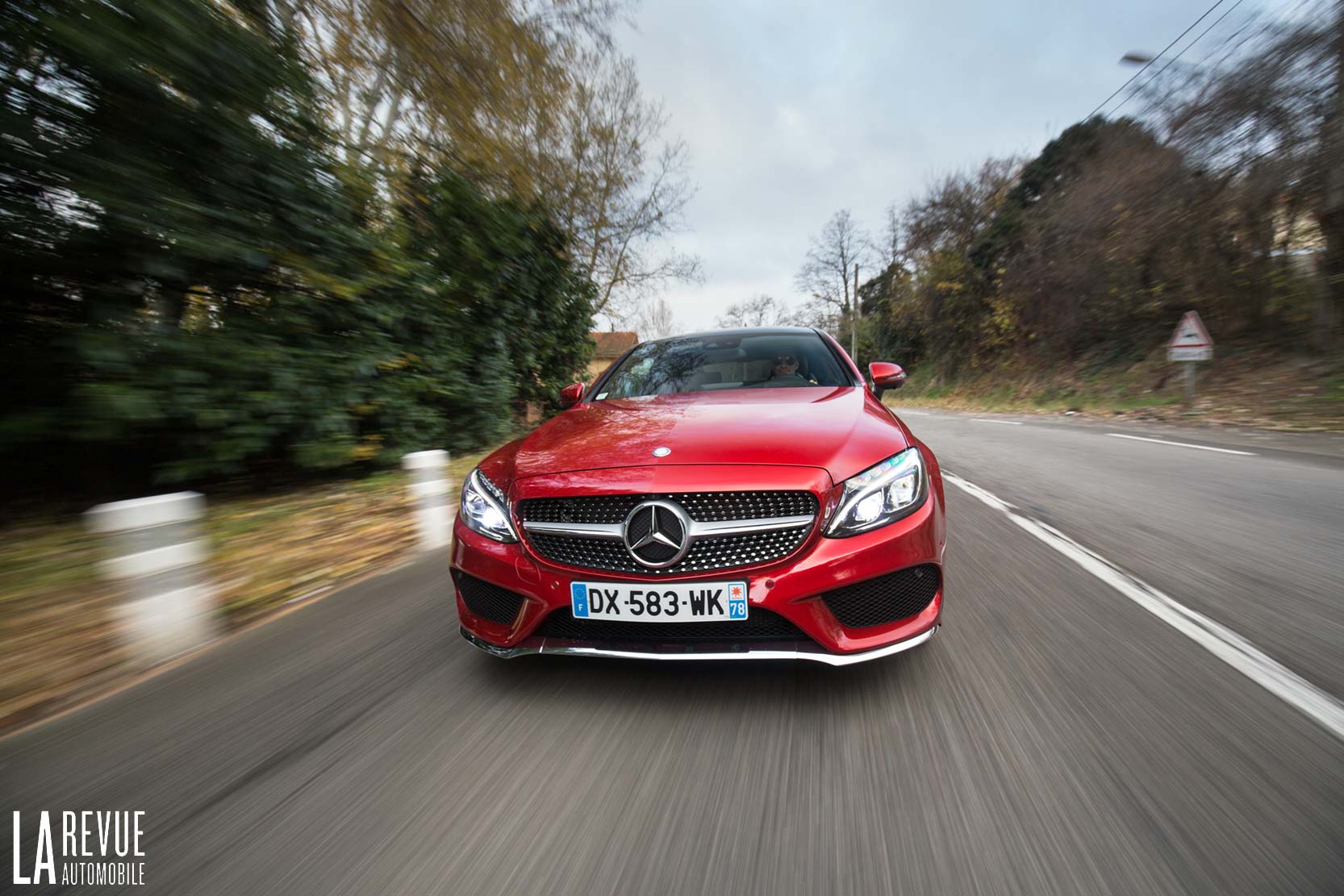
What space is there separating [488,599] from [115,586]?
6.06 ft

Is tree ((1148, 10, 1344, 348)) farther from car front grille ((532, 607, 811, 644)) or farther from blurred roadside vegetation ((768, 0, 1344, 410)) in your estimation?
car front grille ((532, 607, 811, 644))

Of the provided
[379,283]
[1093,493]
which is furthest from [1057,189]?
[379,283]

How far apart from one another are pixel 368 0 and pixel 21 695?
7517mm

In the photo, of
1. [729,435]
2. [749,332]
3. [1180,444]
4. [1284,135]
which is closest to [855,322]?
[1284,135]

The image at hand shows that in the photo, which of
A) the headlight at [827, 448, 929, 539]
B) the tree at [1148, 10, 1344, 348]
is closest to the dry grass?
the headlight at [827, 448, 929, 539]

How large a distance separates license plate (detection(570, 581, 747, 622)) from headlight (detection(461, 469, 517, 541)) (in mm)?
423

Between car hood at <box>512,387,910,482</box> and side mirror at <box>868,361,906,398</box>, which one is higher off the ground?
side mirror at <box>868,361,906,398</box>

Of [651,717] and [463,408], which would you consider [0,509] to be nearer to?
[463,408]

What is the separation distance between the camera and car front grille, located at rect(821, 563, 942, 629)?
199cm

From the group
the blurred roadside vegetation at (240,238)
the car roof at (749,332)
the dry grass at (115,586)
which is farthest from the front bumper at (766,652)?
the blurred roadside vegetation at (240,238)

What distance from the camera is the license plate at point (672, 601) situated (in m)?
1.95

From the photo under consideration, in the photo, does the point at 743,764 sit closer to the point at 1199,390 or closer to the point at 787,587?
the point at 787,587

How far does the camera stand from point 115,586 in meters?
2.80

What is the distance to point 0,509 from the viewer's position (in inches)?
178
